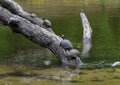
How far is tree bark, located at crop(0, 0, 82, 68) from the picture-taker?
13000mm

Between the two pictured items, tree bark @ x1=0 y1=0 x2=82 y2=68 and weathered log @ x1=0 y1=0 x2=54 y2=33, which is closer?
tree bark @ x1=0 y1=0 x2=82 y2=68

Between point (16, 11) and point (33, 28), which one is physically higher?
point (16, 11)

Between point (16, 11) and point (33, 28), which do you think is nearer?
point (33, 28)

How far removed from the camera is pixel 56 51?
13141 millimetres

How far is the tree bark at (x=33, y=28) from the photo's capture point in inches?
512

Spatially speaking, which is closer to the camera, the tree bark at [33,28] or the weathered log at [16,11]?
the tree bark at [33,28]

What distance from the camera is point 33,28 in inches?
530

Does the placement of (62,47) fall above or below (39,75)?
above

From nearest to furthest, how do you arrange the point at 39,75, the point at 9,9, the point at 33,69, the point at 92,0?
the point at 39,75 → the point at 33,69 → the point at 9,9 → the point at 92,0

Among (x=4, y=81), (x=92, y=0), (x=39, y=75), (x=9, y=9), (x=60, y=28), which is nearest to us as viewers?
(x=4, y=81)

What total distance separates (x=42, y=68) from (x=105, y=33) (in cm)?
973

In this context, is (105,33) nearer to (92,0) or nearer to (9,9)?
(9,9)

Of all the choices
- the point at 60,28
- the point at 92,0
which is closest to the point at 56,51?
the point at 60,28

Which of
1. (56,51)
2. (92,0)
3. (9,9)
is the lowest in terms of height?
(56,51)
